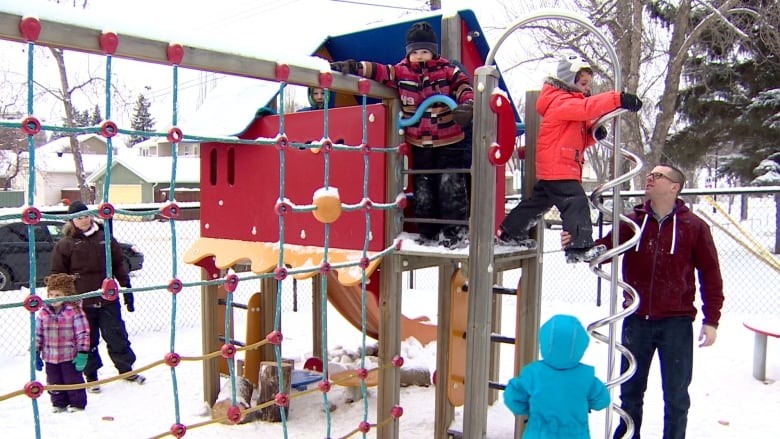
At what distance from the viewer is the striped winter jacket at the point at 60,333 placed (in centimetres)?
442

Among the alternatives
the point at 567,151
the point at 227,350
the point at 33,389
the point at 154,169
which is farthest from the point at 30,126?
the point at 154,169

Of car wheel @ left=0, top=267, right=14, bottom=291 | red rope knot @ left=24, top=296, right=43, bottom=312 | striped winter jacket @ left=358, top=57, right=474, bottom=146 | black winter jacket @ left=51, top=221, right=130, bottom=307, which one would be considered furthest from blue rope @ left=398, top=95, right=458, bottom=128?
car wheel @ left=0, top=267, right=14, bottom=291

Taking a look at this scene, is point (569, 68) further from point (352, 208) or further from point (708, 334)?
point (708, 334)

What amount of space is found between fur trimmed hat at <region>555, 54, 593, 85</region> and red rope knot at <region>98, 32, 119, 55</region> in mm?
2127

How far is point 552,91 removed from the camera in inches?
129

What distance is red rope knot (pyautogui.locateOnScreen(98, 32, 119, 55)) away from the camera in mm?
2260

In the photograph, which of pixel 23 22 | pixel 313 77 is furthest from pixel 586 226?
pixel 23 22

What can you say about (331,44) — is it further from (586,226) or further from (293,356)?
(293,356)

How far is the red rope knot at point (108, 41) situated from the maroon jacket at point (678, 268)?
108 inches

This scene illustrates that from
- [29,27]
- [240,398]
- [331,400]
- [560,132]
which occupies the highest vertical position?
[29,27]

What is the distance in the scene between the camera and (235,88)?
4863 mm

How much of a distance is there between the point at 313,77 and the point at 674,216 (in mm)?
2055

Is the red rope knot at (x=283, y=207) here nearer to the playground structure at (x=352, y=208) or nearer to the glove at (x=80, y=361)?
the playground structure at (x=352, y=208)

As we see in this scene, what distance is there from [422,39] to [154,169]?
2827 cm
